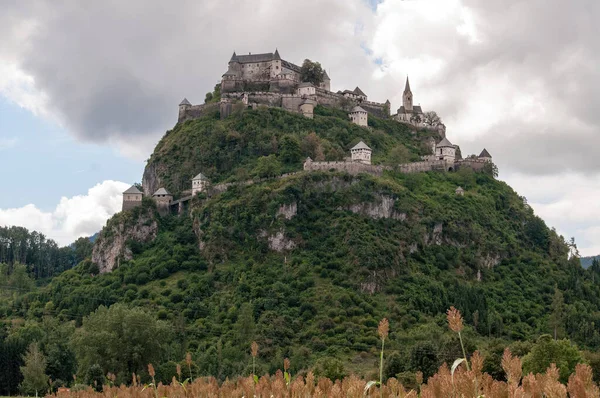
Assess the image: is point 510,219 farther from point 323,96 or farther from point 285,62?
point 285,62

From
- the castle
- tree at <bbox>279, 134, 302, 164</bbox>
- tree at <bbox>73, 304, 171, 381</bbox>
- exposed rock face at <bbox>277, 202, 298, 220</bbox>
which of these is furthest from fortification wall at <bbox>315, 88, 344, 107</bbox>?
tree at <bbox>73, 304, 171, 381</bbox>

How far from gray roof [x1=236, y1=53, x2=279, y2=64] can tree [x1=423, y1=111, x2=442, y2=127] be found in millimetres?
30824

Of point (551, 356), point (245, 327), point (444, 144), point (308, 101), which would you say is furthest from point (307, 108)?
point (551, 356)

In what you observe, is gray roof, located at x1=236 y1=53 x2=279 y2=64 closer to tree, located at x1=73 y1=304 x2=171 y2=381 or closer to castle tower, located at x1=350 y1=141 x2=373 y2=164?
castle tower, located at x1=350 y1=141 x2=373 y2=164

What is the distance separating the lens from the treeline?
426ft

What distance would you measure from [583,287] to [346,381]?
91407 millimetres

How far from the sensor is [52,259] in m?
133

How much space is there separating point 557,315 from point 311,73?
61.9m

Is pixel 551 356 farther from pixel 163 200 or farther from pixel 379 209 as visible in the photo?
pixel 163 200

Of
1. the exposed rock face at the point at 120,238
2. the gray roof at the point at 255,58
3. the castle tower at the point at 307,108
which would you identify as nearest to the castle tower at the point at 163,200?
the exposed rock face at the point at 120,238

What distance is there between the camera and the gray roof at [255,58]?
12637cm

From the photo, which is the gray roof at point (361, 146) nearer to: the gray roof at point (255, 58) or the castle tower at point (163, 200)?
the castle tower at point (163, 200)

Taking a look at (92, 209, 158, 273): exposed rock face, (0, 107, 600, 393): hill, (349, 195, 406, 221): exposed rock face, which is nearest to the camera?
(0, 107, 600, 393): hill

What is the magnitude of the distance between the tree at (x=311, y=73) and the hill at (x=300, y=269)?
40.8 feet
